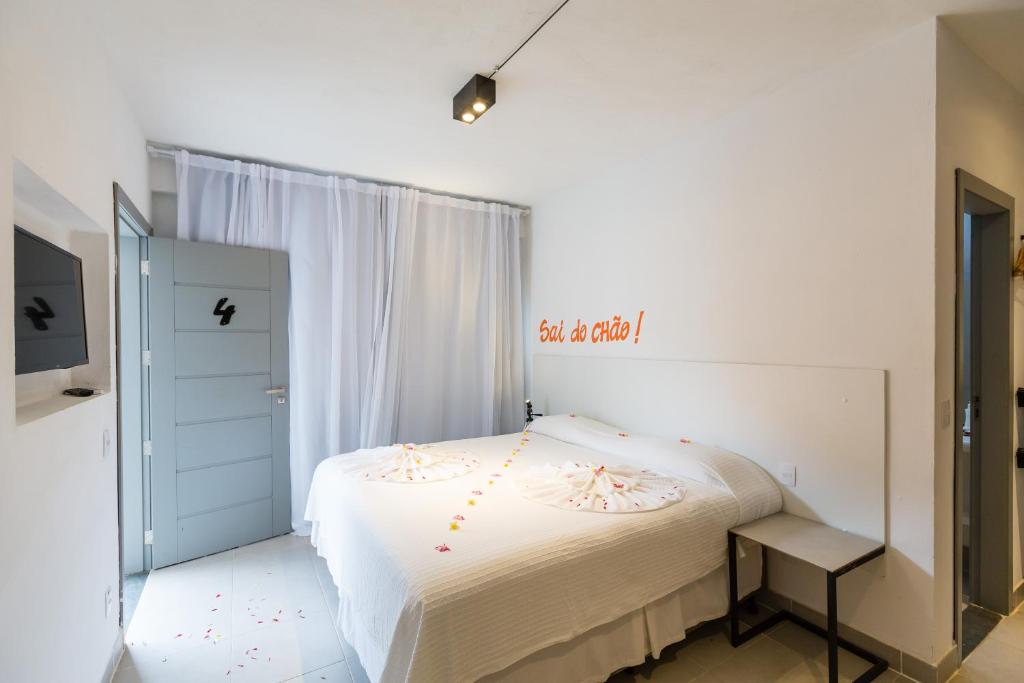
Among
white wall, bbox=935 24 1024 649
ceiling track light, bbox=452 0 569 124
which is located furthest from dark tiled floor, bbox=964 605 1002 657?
ceiling track light, bbox=452 0 569 124

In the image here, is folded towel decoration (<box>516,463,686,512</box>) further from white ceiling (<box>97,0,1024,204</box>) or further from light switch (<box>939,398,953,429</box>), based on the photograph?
white ceiling (<box>97,0,1024,204</box>)

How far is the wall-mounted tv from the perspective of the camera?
1.26 m

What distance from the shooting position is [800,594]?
7.69 feet

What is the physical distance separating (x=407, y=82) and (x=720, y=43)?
1.40 meters

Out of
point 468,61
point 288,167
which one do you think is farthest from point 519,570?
point 288,167

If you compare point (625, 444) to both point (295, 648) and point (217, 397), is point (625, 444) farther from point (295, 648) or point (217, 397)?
point (217, 397)

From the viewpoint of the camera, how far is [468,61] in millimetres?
2148

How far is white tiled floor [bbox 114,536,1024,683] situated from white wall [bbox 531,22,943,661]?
325mm

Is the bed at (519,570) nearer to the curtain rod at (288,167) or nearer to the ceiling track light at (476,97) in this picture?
the ceiling track light at (476,97)

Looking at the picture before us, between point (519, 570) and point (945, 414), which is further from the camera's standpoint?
point (945, 414)

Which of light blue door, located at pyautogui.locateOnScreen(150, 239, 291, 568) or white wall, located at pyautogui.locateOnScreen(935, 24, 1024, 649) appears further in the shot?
light blue door, located at pyautogui.locateOnScreen(150, 239, 291, 568)

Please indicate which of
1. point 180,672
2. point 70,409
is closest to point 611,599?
point 180,672

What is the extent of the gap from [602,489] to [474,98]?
192 cm

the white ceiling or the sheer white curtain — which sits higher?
the white ceiling
